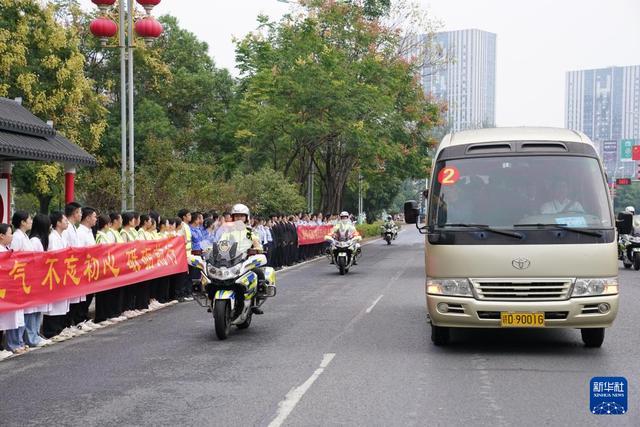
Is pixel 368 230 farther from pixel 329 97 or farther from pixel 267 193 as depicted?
pixel 267 193

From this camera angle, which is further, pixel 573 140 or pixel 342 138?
pixel 342 138

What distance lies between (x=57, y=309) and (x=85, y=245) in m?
1.35

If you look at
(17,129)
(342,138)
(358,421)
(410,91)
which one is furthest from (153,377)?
(410,91)

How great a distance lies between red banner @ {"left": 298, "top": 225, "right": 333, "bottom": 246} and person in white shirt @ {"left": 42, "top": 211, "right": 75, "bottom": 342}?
18.2m

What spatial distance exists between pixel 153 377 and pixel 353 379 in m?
2.04

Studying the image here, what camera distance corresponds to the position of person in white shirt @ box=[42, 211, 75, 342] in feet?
38.4

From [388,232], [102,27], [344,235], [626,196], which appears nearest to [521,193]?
[102,27]

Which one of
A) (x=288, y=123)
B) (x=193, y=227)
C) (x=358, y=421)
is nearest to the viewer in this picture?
(x=358, y=421)

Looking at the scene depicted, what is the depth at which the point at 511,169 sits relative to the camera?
10.5 meters

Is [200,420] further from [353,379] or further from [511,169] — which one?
[511,169]

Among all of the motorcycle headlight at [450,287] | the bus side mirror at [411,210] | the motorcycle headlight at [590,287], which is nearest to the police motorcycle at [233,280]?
the bus side mirror at [411,210]

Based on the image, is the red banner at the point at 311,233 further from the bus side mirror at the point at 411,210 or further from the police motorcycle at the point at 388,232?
the bus side mirror at the point at 411,210

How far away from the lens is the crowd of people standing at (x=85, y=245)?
1091 cm

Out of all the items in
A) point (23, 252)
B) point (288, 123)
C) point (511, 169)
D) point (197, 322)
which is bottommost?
point (197, 322)
